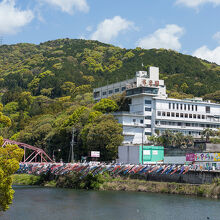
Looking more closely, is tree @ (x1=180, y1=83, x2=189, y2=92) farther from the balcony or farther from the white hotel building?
the balcony

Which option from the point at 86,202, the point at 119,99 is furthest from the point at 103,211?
the point at 119,99

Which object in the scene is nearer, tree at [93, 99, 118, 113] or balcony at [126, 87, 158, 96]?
balcony at [126, 87, 158, 96]

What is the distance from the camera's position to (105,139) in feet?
285

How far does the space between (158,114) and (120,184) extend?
140 feet

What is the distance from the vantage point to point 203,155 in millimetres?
62562

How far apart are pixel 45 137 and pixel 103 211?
214 ft

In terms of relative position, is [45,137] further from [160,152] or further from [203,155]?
[203,155]

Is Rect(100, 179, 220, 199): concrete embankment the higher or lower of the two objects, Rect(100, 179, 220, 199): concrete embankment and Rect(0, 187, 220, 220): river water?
the higher

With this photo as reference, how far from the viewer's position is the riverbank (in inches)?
2125

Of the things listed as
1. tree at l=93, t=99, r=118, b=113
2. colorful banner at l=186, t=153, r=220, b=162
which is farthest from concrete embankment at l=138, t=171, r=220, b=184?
tree at l=93, t=99, r=118, b=113

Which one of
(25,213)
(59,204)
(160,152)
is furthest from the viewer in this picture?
(160,152)

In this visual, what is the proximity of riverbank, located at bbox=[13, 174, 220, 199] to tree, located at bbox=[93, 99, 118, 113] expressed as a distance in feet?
95.5

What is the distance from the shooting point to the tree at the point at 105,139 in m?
86.5

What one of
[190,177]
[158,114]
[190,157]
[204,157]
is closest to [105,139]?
[158,114]
